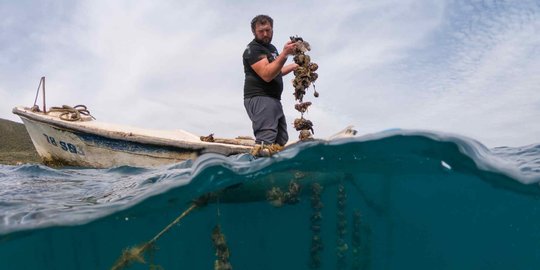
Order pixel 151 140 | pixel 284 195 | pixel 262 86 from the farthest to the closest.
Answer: pixel 151 140, pixel 284 195, pixel 262 86

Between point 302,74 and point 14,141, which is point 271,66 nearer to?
point 302,74

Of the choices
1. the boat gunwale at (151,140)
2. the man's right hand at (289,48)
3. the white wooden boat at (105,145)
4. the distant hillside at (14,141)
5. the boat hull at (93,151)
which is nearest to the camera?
the man's right hand at (289,48)

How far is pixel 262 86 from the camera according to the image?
24.7 ft

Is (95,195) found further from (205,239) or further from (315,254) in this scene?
(315,254)

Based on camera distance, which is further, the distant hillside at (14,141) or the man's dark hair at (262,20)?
the distant hillside at (14,141)

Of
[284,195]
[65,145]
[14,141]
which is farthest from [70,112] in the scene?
[14,141]

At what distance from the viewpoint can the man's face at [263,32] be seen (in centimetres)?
740

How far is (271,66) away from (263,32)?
2.39ft

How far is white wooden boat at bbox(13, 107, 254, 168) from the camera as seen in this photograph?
41.9 feet

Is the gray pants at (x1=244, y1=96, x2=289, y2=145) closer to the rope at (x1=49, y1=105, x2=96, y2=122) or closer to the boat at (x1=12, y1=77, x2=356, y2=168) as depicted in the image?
the boat at (x1=12, y1=77, x2=356, y2=168)

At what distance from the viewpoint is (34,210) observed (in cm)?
836

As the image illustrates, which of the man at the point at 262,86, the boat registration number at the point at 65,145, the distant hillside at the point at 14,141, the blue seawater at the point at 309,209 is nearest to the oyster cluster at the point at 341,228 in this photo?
the blue seawater at the point at 309,209

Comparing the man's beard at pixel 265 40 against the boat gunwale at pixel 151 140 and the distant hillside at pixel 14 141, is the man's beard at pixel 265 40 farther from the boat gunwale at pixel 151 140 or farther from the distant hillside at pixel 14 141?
the distant hillside at pixel 14 141

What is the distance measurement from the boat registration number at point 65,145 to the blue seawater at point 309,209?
135 cm
